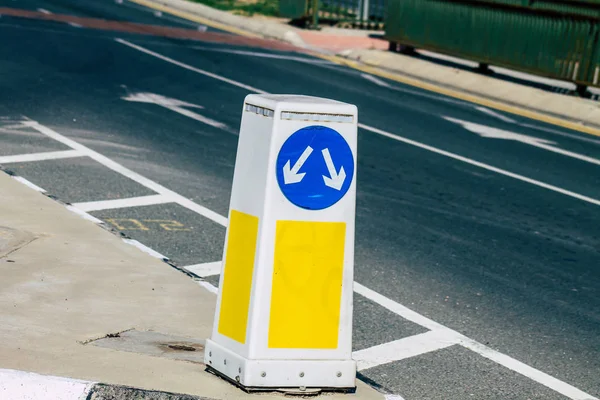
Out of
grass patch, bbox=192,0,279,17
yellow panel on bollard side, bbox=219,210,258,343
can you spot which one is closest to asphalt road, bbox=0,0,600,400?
yellow panel on bollard side, bbox=219,210,258,343

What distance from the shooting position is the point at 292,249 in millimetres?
4934

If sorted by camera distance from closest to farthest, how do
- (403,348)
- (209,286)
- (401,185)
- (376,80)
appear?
(403,348)
(209,286)
(401,185)
(376,80)

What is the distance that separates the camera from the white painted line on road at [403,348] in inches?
239

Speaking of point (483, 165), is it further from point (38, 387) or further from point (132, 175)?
point (38, 387)

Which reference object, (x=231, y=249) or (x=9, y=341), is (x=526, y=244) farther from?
(x=9, y=341)

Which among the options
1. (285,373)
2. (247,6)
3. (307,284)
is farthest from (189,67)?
(285,373)

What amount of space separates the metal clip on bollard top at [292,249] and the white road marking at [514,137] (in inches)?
350

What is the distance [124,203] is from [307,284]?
14.7 ft

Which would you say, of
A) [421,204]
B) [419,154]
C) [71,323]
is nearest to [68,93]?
[419,154]

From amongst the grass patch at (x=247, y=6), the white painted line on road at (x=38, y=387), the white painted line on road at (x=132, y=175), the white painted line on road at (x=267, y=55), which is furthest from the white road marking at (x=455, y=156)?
the grass patch at (x=247, y=6)

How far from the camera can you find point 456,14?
19500 millimetres

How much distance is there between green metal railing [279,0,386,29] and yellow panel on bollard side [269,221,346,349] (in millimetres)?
19425

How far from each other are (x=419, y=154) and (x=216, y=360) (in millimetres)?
7676

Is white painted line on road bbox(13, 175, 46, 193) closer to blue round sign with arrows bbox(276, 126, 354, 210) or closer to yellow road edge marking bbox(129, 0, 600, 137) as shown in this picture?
blue round sign with arrows bbox(276, 126, 354, 210)
